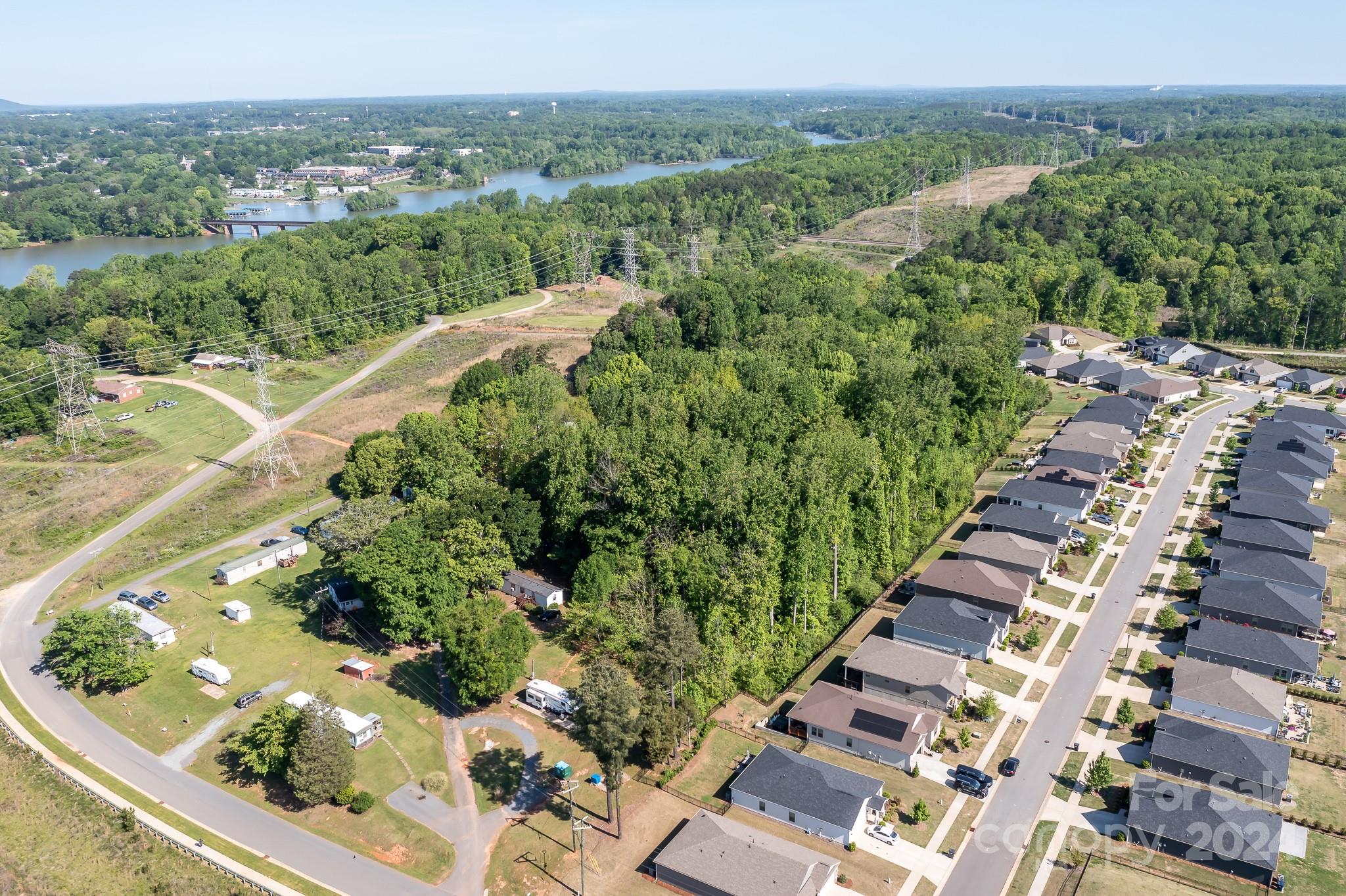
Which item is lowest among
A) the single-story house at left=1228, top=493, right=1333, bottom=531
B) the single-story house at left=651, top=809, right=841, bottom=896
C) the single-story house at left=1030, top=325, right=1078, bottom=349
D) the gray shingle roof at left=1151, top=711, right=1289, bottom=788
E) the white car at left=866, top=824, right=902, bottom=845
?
the white car at left=866, top=824, right=902, bottom=845

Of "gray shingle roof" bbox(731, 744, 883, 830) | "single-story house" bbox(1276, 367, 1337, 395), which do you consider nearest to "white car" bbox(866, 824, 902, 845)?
"gray shingle roof" bbox(731, 744, 883, 830)

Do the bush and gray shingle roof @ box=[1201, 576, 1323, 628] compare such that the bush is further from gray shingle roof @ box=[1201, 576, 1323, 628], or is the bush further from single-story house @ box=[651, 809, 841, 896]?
gray shingle roof @ box=[1201, 576, 1323, 628]

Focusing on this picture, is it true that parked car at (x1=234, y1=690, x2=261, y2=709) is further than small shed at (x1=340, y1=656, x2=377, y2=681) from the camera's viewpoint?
No

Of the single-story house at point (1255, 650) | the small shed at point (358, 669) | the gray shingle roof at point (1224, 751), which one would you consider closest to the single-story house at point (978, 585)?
the single-story house at point (1255, 650)

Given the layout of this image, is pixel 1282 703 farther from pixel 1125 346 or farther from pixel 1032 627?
pixel 1125 346

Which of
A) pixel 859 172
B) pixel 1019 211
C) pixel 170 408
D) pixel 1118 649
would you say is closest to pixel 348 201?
pixel 859 172
